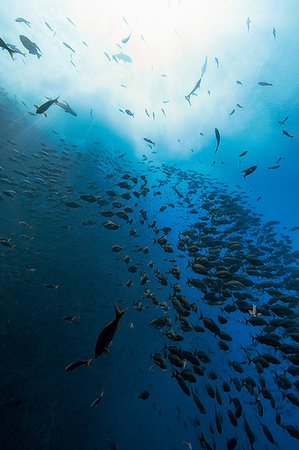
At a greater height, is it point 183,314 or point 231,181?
point 231,181

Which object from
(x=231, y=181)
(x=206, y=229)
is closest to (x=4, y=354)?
(x=206, y=229)

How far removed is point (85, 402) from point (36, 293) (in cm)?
519

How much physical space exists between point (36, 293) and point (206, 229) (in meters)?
8.85

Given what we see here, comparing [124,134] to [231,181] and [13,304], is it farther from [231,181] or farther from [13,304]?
[13,304]

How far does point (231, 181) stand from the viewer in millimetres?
74375

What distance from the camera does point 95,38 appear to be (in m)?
33.0

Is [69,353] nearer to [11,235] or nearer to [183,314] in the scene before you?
[183,314]

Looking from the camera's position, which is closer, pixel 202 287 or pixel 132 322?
pixel 202 287

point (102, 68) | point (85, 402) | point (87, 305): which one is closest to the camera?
point (85, 402)

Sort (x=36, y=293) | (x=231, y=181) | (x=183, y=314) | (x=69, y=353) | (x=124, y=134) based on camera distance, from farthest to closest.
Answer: (x=124, y=134), (x=231, y=181), (x=36, y=293), (x=69, y=353), (x=183, y=314)

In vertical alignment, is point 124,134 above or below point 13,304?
above

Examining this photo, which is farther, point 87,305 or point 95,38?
point 95,38

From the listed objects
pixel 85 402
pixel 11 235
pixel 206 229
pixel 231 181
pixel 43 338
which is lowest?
pixel 85 402

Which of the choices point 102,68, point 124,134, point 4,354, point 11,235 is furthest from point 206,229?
point 124,134
